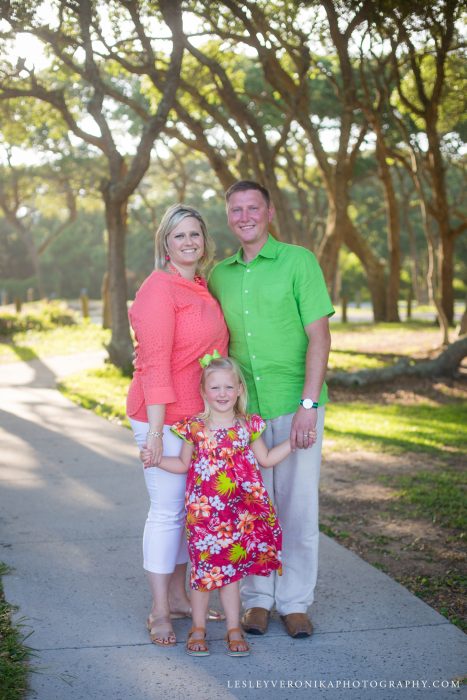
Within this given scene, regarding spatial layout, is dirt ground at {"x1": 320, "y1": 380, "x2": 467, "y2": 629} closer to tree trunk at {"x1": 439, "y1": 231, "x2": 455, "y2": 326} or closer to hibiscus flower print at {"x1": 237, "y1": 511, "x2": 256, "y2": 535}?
hibiscus flower print at {"x1": 237, "y1": 511, "x2": 256, "y2": 535}

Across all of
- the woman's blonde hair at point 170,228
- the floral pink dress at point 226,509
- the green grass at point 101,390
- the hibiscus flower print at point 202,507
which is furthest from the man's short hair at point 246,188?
the green grass at point 101,390

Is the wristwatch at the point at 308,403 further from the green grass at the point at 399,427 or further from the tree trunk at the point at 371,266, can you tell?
the tree trunk at the point at 371,266

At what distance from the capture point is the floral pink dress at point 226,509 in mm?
3725

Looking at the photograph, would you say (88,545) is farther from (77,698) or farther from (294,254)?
(294,254)

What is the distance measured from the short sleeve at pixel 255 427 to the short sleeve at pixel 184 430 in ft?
0.92

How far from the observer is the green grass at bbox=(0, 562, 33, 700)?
3.24 metres

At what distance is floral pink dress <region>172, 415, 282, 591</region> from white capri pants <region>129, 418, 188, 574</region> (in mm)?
104

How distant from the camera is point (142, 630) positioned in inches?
154

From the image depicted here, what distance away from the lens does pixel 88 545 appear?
5113 mm

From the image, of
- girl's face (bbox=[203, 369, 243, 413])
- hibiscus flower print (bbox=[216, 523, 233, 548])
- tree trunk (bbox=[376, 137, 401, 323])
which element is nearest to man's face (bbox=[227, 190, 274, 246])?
girl's face (bbox=[203, 369, 243, 413])

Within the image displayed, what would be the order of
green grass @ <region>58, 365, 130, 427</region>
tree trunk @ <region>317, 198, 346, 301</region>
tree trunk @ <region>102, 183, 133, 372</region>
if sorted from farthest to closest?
1. tree trunk @ <region>317, 198, 346, 301</region>
2. tree trunk @ <region>102, 183, 133, 372</region>
3. green grass @ <region>58, 365, 130, 427</region>

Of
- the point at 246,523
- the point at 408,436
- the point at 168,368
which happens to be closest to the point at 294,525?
the point at 246,523

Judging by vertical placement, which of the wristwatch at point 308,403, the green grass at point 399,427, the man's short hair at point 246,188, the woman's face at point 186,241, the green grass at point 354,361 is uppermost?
the man's short hair at point 246,188

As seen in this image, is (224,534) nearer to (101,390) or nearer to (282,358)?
(282,358)
